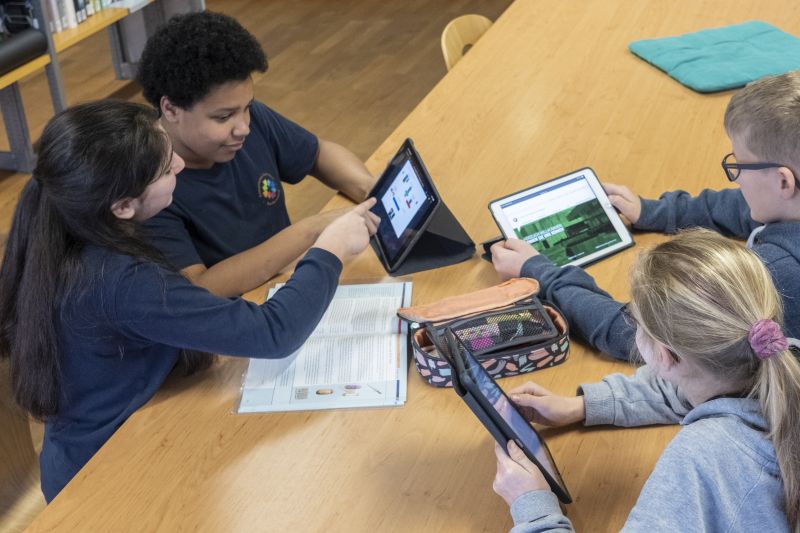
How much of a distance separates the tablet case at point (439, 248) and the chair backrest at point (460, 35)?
1100 millimetres

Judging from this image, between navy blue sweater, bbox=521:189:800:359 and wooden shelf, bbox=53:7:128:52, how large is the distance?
3.05 metres

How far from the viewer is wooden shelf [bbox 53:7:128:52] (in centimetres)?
429

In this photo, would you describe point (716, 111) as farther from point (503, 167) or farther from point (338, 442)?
point (338, 442)

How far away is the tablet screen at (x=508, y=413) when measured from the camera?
4.52ft

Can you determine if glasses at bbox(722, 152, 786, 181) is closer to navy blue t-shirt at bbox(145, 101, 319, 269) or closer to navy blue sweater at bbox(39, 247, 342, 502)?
navy blue sweater at bbox(39, 247, 342, 502)

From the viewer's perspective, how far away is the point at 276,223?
2.37 metres

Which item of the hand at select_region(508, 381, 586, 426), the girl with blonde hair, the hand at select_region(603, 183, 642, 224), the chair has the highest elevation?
the girl with blonde hair

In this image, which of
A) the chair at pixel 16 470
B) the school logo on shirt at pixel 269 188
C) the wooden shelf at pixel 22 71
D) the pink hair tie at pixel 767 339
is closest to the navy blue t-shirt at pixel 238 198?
the school logo on shirt at pixel 269 188

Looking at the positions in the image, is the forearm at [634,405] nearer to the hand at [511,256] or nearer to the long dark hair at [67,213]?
the hand at [511,256]

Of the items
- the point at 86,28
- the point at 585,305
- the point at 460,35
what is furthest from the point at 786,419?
the point at 86,28

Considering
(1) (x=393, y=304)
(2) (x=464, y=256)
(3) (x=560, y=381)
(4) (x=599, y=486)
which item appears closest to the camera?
(4) (x=599, y=486)

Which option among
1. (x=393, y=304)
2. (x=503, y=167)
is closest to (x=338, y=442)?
(x=393, y=304)

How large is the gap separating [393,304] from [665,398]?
56 centimetres

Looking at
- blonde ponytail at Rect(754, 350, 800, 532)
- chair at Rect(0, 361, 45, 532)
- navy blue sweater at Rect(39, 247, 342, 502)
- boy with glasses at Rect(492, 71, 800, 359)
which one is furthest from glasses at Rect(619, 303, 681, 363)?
chair at Rect(0, 361, 45, 532)
